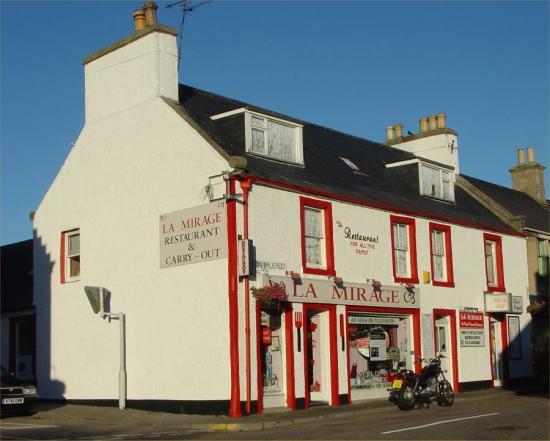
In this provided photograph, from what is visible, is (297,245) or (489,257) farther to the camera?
(489,257)

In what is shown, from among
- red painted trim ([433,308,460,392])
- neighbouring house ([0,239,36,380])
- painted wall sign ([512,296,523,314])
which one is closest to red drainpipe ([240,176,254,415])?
red painted trim ([433,308,460,392])

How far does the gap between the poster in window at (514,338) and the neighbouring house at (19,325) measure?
17.1m

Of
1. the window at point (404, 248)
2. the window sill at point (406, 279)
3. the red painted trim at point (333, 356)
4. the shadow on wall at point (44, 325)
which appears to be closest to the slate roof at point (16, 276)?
the shadow on wall at point (44, 325)

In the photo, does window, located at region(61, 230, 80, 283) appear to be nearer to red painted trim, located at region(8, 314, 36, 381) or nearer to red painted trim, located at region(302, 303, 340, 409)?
red painted trim, located at region(8, 314, 36, 381)

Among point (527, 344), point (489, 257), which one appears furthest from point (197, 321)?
point (527, 344)

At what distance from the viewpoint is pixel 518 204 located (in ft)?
119

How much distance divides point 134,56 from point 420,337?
12192 millimetres

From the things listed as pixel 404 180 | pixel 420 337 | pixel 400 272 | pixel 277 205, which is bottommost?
pixel 420 337

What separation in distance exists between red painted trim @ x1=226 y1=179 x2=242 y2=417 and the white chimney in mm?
4740

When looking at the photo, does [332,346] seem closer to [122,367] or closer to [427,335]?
[427,335]

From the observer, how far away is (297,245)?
21.7 m

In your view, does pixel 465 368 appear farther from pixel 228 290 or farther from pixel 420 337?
pixel 228 290

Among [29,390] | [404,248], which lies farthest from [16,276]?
[404,248]

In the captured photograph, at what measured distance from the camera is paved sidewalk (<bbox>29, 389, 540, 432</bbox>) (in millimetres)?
17781
